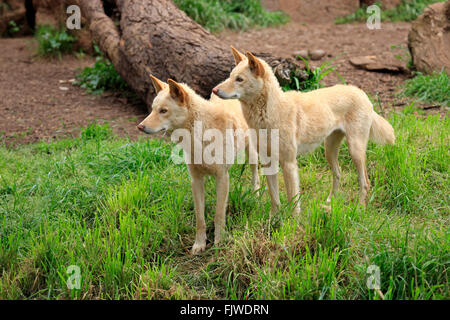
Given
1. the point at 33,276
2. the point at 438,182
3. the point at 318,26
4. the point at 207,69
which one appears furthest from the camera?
the point at 318,26

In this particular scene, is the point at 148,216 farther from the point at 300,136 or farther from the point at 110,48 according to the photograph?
the point at 110,48

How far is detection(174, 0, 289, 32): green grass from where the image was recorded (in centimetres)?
954

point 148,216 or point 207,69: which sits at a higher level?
point 207,69

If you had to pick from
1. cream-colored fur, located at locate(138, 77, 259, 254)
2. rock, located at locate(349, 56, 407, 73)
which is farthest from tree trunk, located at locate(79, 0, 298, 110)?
rock, located at locate(349, 56, 407, 73)

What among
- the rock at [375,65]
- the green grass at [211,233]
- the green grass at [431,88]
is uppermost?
the rock at [375,65]

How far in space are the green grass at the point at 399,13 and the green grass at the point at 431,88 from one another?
4973mm

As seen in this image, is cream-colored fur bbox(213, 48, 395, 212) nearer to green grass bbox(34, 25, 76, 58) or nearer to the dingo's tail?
the dingo's tail

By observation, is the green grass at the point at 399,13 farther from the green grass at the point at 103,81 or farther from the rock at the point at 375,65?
the green grass at the point at 103,81

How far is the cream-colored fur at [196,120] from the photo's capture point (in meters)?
3.44

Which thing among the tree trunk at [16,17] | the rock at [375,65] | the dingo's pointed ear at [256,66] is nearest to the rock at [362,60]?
the rock at [375,65]
